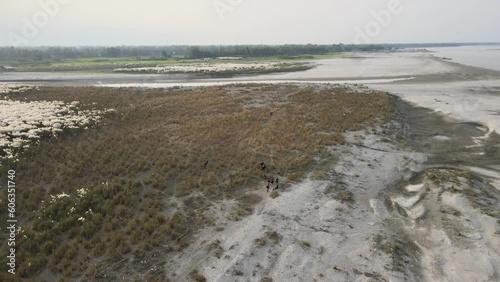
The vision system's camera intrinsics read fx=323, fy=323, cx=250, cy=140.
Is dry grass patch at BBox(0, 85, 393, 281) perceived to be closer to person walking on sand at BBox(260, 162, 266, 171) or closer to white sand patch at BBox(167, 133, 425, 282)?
person walking on sand at BBox(260, 162, 266, 171)

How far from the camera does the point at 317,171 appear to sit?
21.0m

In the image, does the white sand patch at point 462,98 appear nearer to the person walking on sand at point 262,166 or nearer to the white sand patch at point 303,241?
the white sand patch at point 303,241

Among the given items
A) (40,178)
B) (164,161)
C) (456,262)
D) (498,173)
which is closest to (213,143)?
(164,161)

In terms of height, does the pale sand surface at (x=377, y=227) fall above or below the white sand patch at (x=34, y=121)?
below

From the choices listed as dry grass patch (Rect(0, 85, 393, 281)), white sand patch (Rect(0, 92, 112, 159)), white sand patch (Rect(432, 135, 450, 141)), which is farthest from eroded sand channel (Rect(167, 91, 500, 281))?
white sand patch (Rect(0, 92, 112, 159))

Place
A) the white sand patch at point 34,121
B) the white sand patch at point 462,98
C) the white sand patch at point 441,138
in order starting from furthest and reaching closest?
the white sand patch at point 462,98
the white sand patch at point 441,138
the white sand patch at point 34,121

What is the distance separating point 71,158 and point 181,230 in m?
13.3

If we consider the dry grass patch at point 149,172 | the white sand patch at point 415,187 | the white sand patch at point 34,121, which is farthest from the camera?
the white sand patch at point 34,121

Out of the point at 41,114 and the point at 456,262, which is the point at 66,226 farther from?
the point at 41,114

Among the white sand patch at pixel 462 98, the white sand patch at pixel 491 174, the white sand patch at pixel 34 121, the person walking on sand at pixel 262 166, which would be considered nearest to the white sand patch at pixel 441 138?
the white sand patch at pixel 462 98

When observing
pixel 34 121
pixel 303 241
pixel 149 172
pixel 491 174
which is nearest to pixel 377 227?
pixel 303 241

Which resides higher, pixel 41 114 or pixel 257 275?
pixel 41 114

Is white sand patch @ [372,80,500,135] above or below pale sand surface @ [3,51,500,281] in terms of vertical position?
above

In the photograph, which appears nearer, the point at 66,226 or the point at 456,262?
the point at 456,262
